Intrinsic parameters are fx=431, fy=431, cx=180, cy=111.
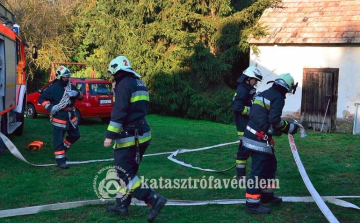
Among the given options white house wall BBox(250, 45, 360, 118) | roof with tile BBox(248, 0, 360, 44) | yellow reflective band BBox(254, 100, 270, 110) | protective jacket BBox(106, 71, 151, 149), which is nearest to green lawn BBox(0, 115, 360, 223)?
protective jacket BBox(106, 71, 151, 149)

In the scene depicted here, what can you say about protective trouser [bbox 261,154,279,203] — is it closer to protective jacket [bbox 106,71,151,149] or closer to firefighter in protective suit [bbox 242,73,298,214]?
firefighter in protective suit [bbox 242,73,298,214]

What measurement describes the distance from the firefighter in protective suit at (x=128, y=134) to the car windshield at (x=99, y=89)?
1008cm

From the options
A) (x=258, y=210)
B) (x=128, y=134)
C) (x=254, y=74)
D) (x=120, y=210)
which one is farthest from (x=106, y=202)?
(x=254, y=74)

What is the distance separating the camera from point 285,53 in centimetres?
1645

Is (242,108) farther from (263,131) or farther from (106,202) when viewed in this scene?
(106,202)

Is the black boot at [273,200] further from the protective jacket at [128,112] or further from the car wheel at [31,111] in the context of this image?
the car wheel at [31,111]

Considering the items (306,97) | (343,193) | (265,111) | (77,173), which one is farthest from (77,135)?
(306,97)

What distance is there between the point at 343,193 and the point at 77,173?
436cm

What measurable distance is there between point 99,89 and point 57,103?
291 inches

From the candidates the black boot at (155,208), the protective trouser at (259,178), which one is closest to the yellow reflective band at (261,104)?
the protective trouser at (259,178)

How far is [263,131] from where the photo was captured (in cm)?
550

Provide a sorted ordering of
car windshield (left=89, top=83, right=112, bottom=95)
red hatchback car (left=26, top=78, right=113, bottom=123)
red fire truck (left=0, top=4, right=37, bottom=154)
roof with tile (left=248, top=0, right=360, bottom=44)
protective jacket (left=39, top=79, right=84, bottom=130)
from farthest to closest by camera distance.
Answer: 1. roof with tile (left=248, top=0, right=360, bottom=44)
2. car windshield (left=89, top=83, right=112, bottom=95)
3. red hatchback car (left=26, top=78, right=113, bottom=123)
4. red fire truck (left=0, top=4, right=37, bottom=154)
5. protective jacket (left=39, top=79, right=84, bottom=130)

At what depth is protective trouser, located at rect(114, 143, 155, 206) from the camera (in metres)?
5.01

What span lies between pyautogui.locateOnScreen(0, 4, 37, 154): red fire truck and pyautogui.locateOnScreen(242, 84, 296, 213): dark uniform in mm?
5668
